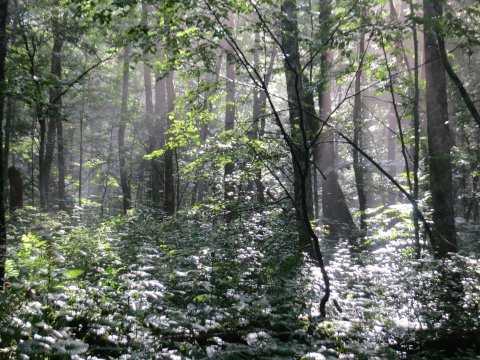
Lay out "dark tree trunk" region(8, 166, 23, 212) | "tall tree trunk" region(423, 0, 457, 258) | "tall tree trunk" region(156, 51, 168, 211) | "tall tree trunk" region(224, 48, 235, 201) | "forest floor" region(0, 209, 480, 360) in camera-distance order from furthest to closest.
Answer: "tall tree trunk" region(156, 51, 168, 211)
"dark tree trunk" region(8, 166, 23, 212)
"tall tree trunk" region(224, 48, 235, 201)
"tall tree trunk" region(423, 0, 457, 258)
"forest floor" region(0, 209, 480, 360)

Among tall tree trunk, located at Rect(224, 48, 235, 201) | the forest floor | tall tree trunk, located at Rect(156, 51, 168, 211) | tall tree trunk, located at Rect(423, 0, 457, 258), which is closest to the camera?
the forest floor

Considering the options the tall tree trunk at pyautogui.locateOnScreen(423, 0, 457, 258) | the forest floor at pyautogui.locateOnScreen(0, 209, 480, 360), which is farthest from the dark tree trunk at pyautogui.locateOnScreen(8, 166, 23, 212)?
the tall tree trunk at pyautogui.locateOnScreen(423, 0, 457, 258)

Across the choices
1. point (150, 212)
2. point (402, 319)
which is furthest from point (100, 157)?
point (402, 319)

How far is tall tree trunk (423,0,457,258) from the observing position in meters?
6.95

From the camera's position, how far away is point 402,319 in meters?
4.30

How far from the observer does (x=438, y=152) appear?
714 centimetres

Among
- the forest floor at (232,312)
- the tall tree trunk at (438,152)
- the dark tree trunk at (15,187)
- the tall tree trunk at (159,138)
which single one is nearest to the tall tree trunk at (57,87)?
the dark tree trunk at (15,187)

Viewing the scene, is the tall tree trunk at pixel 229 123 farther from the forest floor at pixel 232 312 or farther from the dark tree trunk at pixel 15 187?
the dark tree trunk at pixel 15 187

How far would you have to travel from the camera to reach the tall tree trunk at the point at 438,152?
6945 mm

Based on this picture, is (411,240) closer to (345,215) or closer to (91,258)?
(345,215)

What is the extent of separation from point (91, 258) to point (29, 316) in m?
2.54

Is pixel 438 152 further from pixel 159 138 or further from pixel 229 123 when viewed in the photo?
pixel 159 138

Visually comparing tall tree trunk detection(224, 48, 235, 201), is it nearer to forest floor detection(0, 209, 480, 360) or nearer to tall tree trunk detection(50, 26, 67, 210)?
tall tree trunk detection(50, 26, 67, 210)

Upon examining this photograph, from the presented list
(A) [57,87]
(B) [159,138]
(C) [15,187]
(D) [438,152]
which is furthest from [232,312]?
(B) [159,138]
